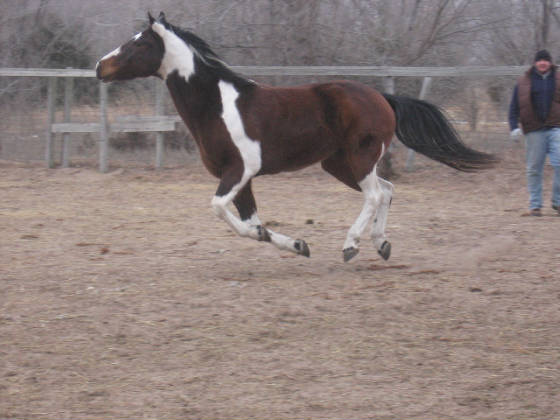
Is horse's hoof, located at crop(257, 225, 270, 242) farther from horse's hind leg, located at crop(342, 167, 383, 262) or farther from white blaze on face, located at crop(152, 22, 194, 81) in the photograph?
white blaze on face, located at crop(152, 22, 194, 81)

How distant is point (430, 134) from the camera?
6.85 meters

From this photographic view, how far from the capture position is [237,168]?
5938 mm

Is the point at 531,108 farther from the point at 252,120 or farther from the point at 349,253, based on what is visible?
the point at 252,120

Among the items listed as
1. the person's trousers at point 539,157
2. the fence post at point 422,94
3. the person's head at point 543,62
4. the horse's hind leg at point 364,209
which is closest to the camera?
the horse's hind leg at point 364,209

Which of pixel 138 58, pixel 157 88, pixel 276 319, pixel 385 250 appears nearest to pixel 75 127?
pixel 157 88

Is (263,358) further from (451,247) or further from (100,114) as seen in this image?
(100,114)

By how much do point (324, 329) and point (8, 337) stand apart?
1.95 meters

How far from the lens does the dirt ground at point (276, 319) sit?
371 centimetres

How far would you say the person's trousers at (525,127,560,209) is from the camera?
342 inches

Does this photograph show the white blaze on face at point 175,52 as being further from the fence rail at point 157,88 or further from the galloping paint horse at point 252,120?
the fence rail at point 157,88

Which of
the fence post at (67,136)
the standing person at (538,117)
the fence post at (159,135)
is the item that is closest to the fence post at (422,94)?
the standing person at (538,117)

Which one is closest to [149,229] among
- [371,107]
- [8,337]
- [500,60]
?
[371,107]

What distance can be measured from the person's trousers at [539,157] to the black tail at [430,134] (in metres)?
2.17

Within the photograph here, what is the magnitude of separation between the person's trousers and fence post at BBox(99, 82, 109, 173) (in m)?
6.96
